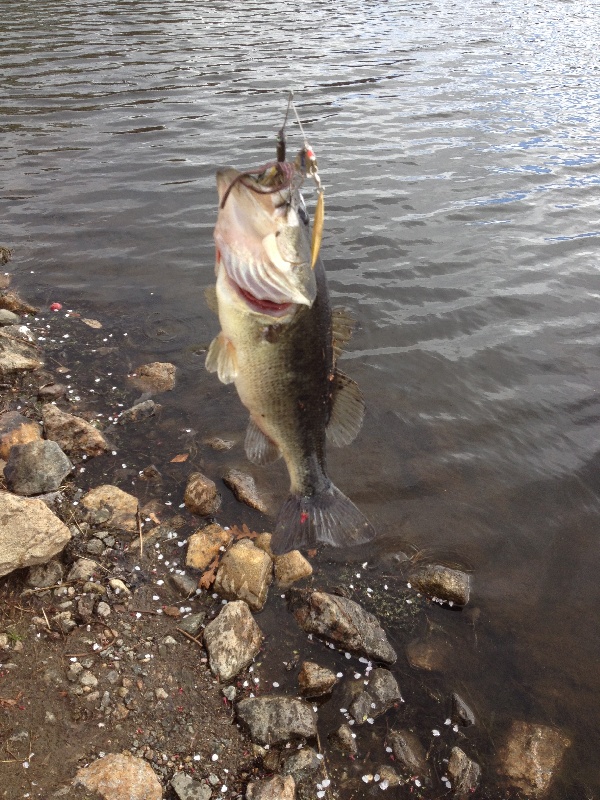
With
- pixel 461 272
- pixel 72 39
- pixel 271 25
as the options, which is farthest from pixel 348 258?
pixel 271 25

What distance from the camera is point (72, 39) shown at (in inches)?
865

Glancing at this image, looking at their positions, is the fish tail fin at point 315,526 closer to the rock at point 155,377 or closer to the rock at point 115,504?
the rock at point 115,504

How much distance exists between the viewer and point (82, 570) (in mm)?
4613

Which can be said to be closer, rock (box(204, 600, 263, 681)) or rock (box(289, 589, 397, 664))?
rock (box(204, 600, 263, 681))

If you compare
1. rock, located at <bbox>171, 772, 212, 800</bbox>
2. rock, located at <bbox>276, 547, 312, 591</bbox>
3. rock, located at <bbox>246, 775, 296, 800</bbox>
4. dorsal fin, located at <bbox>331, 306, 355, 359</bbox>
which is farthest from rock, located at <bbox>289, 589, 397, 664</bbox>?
dorsal fin, located at <bbox>331, 306, 355, 359</bbox>

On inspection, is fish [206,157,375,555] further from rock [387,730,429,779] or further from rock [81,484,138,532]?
rock [81,484,138,532]

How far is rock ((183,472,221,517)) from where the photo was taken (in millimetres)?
5559

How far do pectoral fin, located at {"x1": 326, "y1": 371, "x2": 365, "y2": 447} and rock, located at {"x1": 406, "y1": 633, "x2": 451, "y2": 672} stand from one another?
197cm

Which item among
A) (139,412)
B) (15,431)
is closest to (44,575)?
(15,431)

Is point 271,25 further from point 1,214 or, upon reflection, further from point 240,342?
point 240,342

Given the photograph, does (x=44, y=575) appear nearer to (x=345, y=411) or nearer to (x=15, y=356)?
(x=345, y=411)

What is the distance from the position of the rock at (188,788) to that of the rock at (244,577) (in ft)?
4.53

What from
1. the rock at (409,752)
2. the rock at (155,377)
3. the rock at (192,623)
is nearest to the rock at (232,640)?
the rock at (192,623)

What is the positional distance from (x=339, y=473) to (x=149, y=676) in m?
2.96
